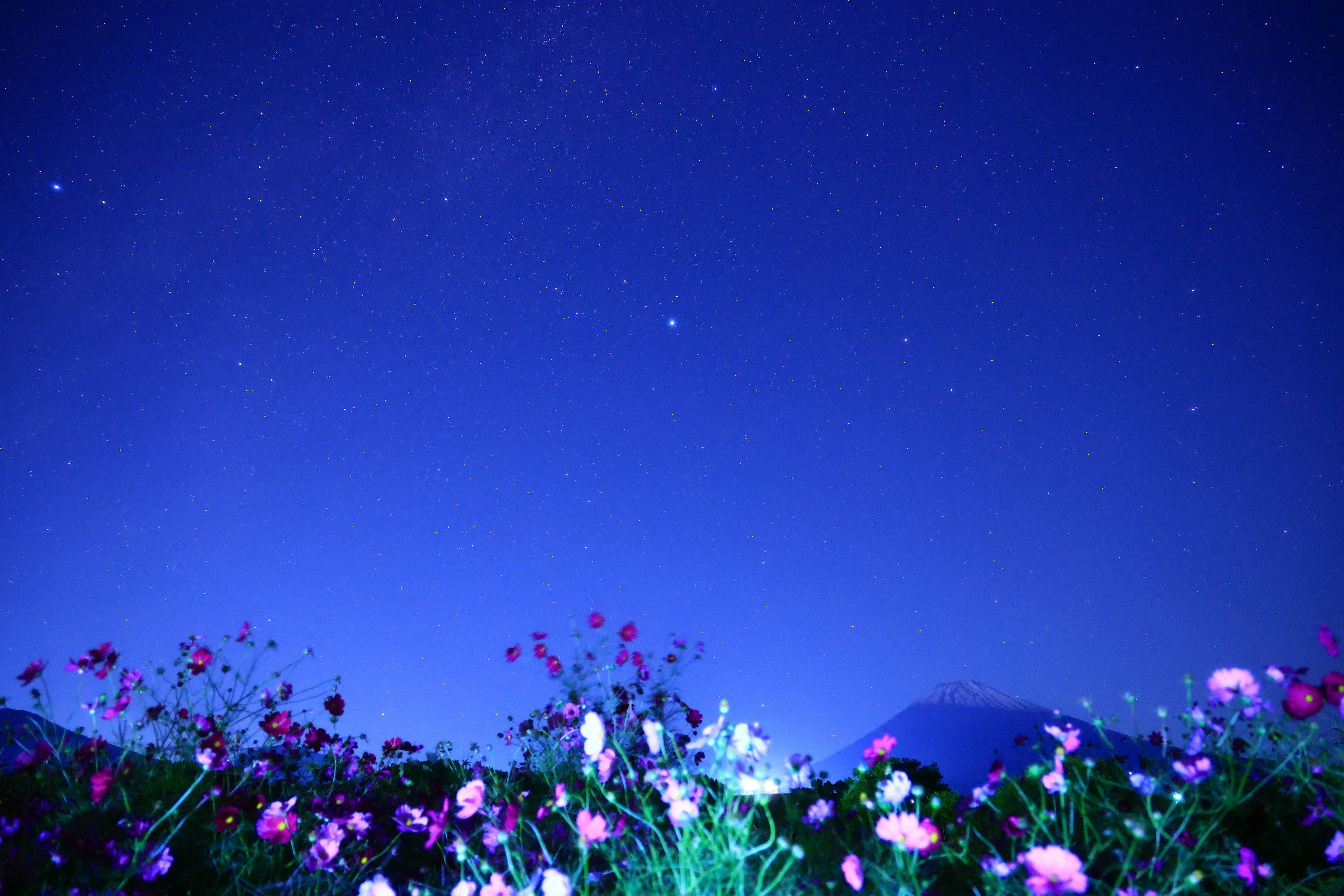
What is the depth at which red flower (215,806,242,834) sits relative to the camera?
127 inches

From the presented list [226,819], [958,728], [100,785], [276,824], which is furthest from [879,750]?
[958,728]

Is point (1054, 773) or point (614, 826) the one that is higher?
point (614, 826)

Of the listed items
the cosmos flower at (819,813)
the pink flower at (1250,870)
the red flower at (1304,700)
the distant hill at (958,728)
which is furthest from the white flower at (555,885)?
the distant hill at (958,728)

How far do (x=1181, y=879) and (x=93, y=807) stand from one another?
5.26m

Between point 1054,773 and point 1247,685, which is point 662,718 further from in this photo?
point 1247,685

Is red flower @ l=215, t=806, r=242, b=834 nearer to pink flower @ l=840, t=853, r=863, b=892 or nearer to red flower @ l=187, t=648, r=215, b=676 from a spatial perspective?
red flower @ l=187, t=648, r=215, b=676

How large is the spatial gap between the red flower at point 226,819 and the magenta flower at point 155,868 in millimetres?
206

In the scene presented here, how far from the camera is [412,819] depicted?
3.62 metres

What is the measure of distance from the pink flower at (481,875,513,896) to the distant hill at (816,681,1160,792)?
28.7 meters

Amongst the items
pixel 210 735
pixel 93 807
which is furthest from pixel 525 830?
pixel 93 807

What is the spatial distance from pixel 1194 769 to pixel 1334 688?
0.61 meters

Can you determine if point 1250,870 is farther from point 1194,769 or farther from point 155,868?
point 155,868

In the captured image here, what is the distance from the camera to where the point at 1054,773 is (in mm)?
2594

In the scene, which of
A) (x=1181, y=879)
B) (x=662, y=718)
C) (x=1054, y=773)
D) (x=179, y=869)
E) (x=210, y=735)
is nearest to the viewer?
(x=1181, y=879)
